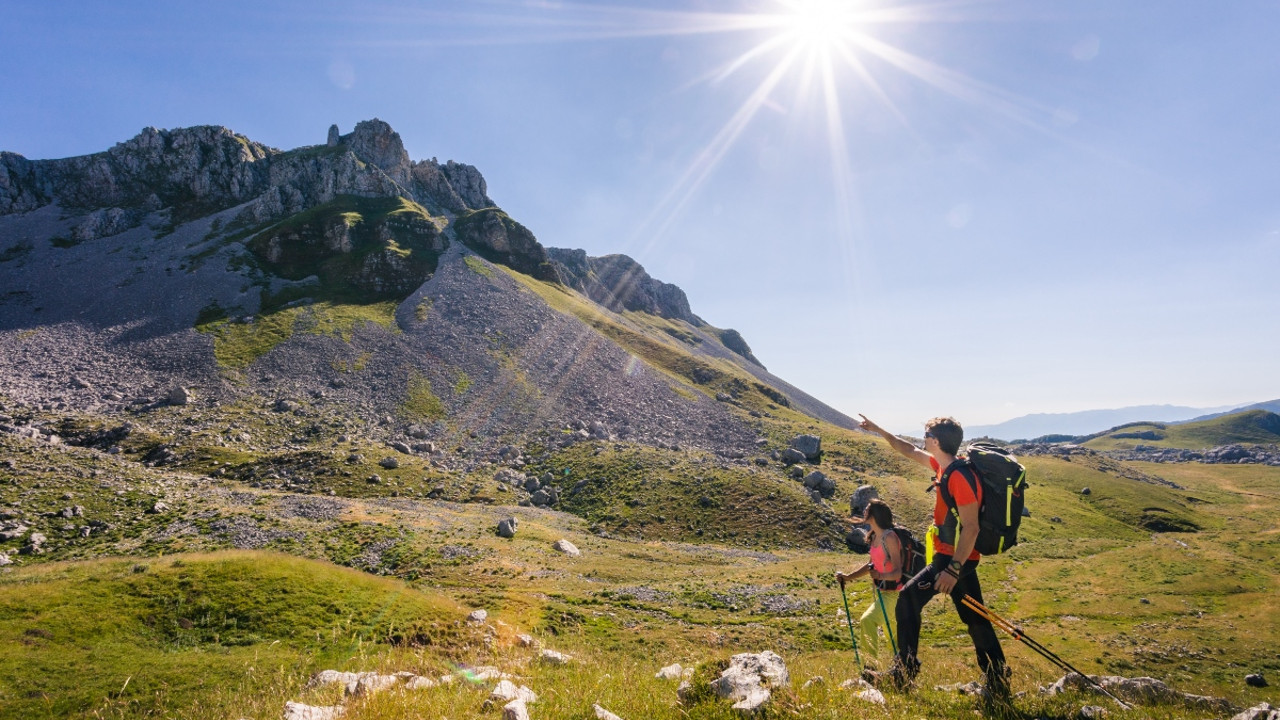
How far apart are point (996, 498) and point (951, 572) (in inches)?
55.7

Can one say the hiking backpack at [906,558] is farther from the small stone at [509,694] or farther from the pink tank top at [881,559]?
the small stone at [509,694]

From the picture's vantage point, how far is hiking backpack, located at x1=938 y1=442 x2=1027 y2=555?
7984 millimetres

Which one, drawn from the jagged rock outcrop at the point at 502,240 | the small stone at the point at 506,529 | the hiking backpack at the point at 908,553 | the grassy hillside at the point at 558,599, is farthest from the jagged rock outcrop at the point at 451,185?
the hiking backpack at the point at 908,553

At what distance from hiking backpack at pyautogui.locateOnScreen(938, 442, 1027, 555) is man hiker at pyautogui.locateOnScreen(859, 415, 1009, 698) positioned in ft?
0.51

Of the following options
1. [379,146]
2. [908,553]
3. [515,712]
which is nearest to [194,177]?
[379,146]

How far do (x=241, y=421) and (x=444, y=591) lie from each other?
5048 cm

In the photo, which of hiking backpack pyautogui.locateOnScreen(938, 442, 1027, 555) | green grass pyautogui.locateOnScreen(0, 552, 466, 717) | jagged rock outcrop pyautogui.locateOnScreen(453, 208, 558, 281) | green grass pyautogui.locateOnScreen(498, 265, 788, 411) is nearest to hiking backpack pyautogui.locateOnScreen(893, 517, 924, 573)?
hiking backpack pyautogui.locateOnScreen(938, 442, 1027, 555)

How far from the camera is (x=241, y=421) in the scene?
198 feet

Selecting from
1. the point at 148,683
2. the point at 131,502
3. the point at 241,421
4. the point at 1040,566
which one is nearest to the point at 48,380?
the point at 241,421

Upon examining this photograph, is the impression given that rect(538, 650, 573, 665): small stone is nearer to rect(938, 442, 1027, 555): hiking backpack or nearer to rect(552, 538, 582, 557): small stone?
rect(938, 442, 1027, 555): hiking backpack

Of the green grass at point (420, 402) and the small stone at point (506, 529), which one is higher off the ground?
the green grass at point (420, 402)

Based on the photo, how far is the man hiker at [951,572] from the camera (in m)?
7.91

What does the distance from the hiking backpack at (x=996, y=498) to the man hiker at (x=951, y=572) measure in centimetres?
16

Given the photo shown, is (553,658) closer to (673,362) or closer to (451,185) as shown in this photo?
(673,362)
